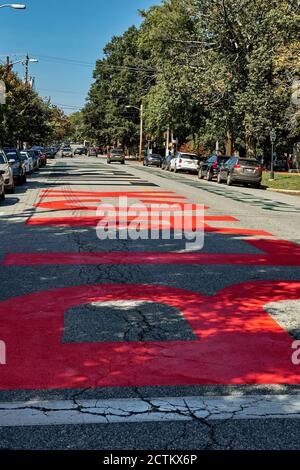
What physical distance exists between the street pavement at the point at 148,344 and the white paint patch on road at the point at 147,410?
1cm

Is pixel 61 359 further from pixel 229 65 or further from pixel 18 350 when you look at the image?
pixel 229 65

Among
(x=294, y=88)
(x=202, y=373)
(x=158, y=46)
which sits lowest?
(x=202, y=373)

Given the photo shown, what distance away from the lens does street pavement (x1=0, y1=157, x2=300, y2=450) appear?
3.88 m

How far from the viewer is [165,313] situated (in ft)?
22.2

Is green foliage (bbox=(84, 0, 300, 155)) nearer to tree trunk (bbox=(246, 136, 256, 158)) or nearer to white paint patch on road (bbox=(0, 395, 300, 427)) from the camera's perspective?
tree trunk (bbox=(246, 136, 256, 158))

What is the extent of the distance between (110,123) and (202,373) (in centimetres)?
9186

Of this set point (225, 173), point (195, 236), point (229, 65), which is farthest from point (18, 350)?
point (229, 65)

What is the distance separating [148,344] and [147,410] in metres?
1.54

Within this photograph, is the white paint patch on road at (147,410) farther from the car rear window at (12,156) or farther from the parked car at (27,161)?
the parked car at (27,161)

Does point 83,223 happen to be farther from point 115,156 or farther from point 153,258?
point 115,156

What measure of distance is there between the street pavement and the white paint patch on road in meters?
0.01

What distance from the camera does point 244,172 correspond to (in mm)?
31359

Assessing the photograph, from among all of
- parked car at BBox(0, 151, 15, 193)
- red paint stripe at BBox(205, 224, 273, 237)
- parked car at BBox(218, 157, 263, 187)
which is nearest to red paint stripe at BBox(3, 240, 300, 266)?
red paint stripe at BBox(205, 224, 273, 237)

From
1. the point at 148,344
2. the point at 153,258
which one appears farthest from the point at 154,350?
the point at 153,258
